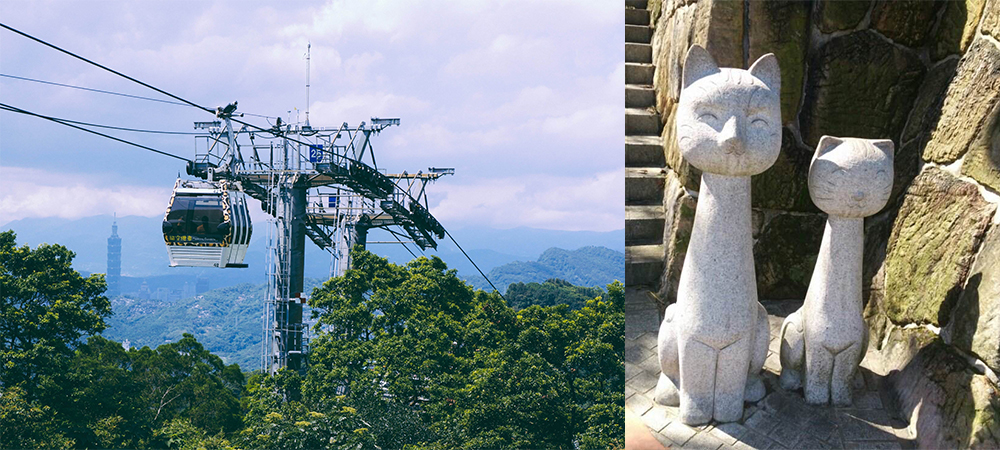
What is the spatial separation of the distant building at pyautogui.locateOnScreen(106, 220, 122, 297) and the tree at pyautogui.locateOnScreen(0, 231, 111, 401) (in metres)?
0.61

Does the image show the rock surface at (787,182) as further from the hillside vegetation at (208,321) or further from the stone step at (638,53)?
the hillside vegetation at (208,321)

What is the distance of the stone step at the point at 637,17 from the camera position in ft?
16.9

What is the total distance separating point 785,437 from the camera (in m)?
2.70

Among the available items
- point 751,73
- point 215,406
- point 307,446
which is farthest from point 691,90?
point 215,406

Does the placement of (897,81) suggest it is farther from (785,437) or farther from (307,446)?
(307,446)

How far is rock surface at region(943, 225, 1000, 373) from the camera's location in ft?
7.91

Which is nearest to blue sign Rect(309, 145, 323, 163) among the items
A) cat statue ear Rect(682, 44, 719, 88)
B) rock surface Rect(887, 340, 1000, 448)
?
cat statue ear Rect(682, 44, 719, 88)

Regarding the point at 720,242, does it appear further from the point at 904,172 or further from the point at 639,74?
the point at 639,74

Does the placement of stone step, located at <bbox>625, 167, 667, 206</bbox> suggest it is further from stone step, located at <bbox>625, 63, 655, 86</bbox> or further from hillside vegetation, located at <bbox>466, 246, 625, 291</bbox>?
hillside vegetation, located at <bbox>466, 246, 625, 291</bbox>

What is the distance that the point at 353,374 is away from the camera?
7348 millimetres

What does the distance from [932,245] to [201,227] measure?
234 inches

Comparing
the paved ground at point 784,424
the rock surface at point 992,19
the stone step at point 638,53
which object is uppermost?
the stone step at point 638,53

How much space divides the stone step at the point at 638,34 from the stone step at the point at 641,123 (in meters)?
0.88

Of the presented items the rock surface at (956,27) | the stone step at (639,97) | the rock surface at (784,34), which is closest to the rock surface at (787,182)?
the rock surface at (784,34)
